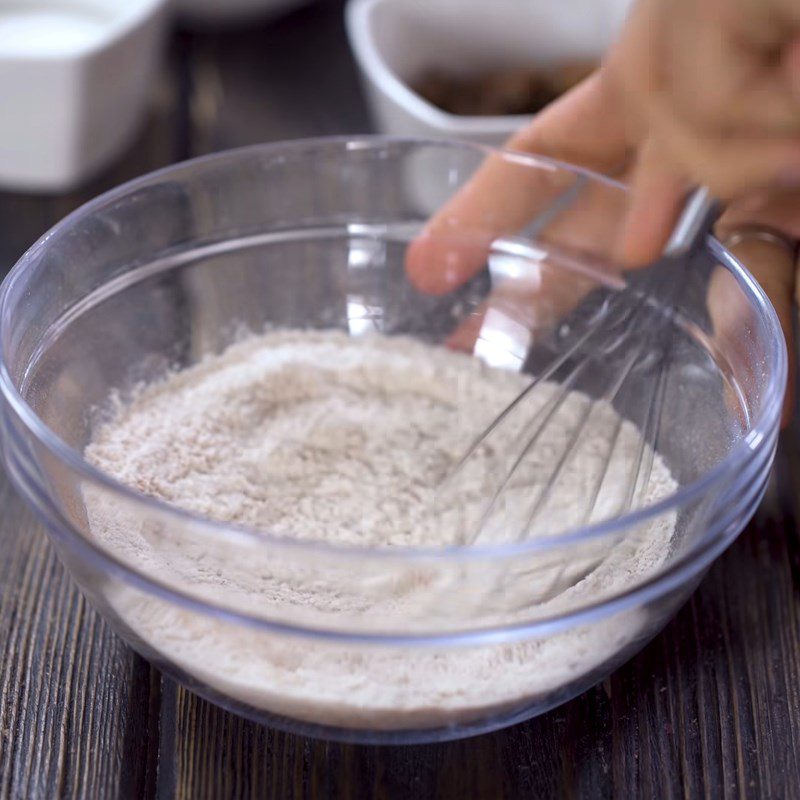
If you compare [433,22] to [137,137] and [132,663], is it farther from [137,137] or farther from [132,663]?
[132,663]

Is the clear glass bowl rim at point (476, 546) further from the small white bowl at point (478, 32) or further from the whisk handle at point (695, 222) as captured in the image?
the small white bowl at point (478, 32)

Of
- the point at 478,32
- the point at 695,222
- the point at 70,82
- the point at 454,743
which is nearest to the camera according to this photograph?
the point at 454,743

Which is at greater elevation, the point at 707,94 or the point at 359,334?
the point at 707,94

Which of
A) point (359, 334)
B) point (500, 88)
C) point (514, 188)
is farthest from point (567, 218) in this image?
point (500, 88)

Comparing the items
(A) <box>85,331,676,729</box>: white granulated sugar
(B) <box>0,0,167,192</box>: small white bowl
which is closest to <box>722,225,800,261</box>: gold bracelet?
(A) <box>85,331,676,729</box>: white granulated sugar

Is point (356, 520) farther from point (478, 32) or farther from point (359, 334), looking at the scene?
point (478, 32)

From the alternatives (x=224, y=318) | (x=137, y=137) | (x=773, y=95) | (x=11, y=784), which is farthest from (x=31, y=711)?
(x=137, y=137)

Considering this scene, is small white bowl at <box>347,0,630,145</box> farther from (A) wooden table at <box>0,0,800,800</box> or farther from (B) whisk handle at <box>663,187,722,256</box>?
(A) wooden table at <box>0,0,800,800</box>
